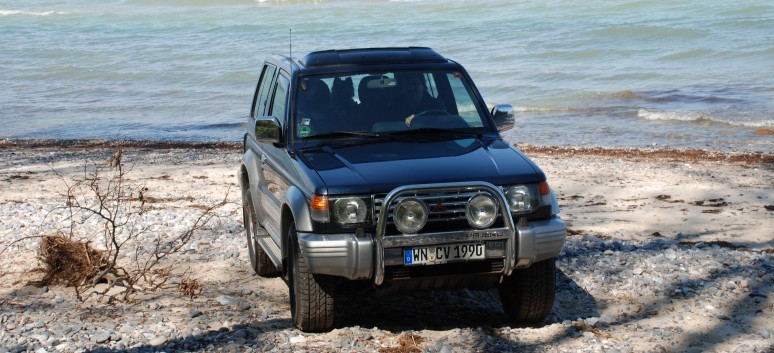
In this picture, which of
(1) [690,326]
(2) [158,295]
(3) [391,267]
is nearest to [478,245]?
(3) [391,267]

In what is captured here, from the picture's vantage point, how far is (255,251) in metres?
8.35

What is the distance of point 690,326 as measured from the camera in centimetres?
665

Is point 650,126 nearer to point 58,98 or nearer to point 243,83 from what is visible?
point 243,83

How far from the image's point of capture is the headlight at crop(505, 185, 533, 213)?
608 cm

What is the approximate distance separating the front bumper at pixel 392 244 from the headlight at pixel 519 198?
9cm

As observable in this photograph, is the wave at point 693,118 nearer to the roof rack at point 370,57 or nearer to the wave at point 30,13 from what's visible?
the roof rack at point 370,57

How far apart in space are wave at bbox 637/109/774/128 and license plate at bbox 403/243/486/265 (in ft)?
58.9

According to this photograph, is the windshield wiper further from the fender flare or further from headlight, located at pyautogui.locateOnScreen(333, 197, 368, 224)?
headlight, located at pyautogui.locateOnScreen(333, 197, 368, 224)

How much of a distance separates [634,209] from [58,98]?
23.1 m

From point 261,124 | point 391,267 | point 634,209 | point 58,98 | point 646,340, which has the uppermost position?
point 261,124

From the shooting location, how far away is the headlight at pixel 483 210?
5.97m

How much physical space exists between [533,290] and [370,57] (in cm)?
215

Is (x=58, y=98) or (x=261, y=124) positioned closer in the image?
(x=261, y=124)

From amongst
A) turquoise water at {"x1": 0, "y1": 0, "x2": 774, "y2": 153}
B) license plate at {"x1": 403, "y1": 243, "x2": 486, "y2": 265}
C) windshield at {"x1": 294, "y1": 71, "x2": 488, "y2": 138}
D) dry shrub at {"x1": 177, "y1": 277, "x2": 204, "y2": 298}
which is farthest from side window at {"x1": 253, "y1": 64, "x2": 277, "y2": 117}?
turquoise water at {"x1": 0, "y1": 0, "x2": 774, "y2": 153}
